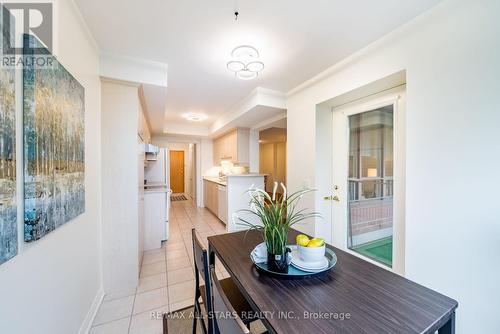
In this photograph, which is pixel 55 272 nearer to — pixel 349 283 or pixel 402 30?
pixel 349 283

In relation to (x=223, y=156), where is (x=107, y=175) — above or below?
below

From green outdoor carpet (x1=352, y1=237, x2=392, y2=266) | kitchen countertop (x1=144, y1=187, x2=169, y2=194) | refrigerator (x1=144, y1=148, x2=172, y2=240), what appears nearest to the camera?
green outdoor carpet (x1=352, y1=237, x2=392, y2=266)

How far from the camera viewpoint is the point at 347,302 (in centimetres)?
81

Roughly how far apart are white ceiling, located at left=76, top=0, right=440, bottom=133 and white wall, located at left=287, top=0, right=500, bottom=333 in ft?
0.82

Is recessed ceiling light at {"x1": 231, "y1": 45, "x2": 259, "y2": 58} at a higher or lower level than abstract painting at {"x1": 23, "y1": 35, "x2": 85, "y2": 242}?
higher

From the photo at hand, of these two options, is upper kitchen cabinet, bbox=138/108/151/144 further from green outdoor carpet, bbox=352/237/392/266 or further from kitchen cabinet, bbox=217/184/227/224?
green outdoor carpet, bbox=352/237/392/266

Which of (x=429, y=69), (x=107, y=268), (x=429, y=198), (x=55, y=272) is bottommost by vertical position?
(x=107, y=268)

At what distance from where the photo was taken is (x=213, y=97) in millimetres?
3277

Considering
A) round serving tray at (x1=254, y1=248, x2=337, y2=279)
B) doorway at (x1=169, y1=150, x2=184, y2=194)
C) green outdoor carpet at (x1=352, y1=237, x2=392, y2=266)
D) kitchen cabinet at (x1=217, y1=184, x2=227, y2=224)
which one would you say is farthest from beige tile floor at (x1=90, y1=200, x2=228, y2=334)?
doorway at (x1=169, y1=150, x2=184, y2=194)

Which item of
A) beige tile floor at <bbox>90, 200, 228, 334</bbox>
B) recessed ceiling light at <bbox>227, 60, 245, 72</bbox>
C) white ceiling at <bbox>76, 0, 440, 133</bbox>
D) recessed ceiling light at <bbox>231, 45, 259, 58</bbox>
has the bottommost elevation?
beige tile floor at <bbox>90, 200, 228, 334</bbox>

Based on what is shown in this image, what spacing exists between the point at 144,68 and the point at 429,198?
2963mm

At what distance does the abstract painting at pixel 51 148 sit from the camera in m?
0.89

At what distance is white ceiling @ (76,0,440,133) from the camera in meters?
1.41

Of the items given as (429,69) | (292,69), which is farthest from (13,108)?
(429,69)
